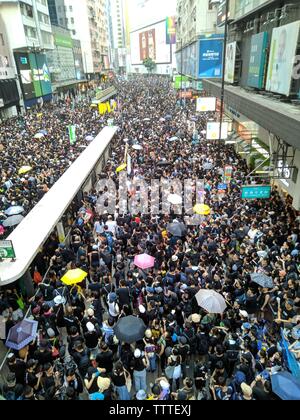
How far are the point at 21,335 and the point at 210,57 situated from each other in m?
33.5

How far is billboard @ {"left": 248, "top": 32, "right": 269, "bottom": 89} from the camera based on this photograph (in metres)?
16.7

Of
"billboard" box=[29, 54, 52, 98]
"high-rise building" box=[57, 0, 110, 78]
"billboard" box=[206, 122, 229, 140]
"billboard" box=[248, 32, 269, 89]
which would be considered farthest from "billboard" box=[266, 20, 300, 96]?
"high-rise building" box=[57, 0, 110, 78]

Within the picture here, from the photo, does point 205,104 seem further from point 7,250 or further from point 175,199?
point 7,250

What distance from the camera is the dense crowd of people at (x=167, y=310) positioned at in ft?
19.7

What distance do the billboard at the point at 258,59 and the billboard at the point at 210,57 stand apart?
49.8 feet

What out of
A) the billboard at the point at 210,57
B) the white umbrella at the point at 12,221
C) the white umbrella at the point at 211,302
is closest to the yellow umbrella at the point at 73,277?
the white umbrella at the point at 211,302

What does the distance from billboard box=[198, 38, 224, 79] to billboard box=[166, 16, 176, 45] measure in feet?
252

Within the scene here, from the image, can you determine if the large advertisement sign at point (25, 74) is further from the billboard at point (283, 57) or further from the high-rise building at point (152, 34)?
the high-rise building at point (152, 34)

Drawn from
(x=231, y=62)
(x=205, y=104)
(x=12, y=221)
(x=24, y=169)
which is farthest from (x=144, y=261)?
(x=231, y=62)

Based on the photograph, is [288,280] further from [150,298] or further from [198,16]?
[198,16]

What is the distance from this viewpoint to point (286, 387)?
512 cm

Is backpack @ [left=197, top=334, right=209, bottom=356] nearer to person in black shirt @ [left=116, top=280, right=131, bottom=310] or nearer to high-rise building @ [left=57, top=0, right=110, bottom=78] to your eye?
person in black shirt @ [left=116, top=280, right=131, bottom=310]

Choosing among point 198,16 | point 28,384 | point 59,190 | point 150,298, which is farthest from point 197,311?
point 198,16
